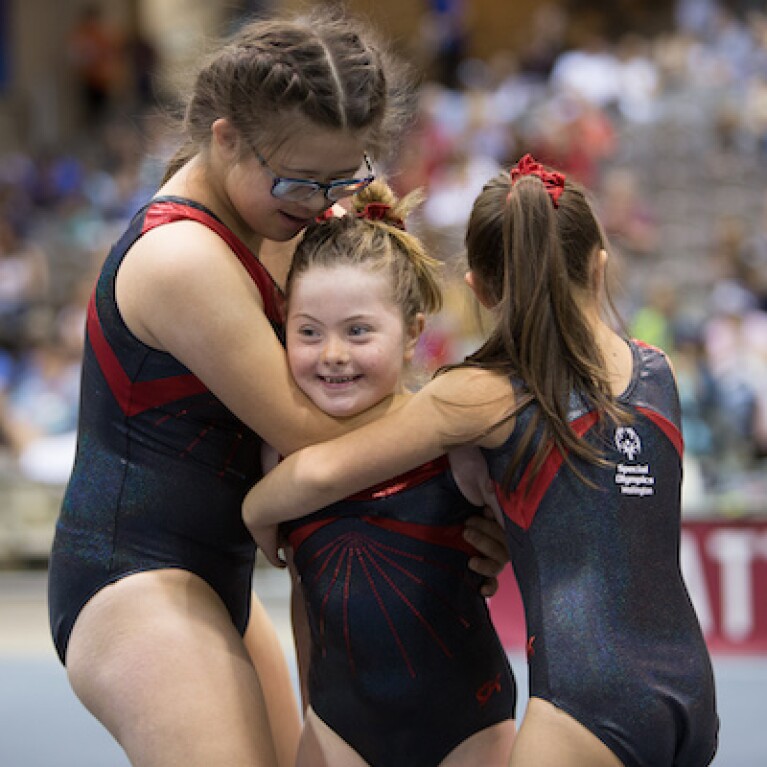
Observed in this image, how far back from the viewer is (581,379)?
2221mm

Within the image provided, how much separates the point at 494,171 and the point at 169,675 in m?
5.64

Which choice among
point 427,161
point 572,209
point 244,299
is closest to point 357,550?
point 244,299

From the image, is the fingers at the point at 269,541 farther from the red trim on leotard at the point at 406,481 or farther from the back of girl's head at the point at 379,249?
the back of girl's head at the point at 379,249

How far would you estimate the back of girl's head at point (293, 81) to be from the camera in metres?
2.24

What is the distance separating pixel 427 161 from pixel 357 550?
767 centimetres

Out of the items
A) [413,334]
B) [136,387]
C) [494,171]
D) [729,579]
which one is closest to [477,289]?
[413,334]

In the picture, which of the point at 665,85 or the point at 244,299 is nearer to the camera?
the point at 244,299

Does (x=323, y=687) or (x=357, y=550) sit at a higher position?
(x=357, y=550)

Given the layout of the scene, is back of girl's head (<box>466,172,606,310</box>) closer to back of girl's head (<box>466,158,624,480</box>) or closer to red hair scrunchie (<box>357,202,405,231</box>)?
back of girl's head (<box>466,158,624,480</box>)

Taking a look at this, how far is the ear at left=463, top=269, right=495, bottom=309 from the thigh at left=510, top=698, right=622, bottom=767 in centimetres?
66

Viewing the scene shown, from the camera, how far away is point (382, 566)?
7.59 feet

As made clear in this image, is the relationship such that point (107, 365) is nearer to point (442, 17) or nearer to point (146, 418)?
point (146, 418)

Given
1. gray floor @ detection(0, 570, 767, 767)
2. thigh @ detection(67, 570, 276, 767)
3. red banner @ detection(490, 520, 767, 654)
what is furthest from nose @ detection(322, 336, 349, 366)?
red banner @ detection(490, 520, 767, 654)

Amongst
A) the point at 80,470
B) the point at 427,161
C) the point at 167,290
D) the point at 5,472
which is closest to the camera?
the point at 167,290
